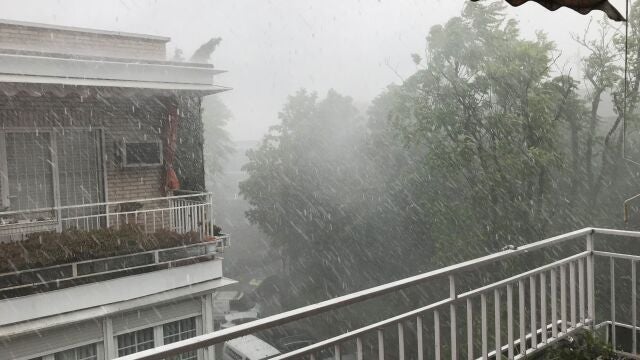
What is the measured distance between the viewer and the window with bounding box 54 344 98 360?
7.06 metres

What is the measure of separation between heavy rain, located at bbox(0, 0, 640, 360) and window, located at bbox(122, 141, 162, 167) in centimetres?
3

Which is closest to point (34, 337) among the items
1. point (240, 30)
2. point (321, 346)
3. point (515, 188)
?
point (321, 346)

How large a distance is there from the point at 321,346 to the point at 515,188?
67.4ft

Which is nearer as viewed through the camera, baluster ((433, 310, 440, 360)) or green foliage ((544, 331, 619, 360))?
baluster ((433, 310, 440, 360))

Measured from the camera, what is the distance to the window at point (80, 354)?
7.06 metres

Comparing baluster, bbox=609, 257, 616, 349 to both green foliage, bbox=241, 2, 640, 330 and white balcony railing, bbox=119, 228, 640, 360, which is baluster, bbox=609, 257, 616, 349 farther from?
green foliage, bbox=241, 2, 640, 330

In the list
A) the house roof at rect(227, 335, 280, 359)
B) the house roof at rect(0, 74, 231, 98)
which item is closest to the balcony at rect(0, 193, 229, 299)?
the house roof at rect(0, 74, 231, 98)

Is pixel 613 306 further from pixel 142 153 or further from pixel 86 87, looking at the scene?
pixel 142 153

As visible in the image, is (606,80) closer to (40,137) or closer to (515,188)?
(515,188)

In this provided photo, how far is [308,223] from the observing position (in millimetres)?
30922

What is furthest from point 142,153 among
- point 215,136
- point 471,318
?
point 215,136

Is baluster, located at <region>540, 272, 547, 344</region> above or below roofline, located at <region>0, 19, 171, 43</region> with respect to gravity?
below

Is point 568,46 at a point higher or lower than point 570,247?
higher

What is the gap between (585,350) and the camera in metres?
3.23
